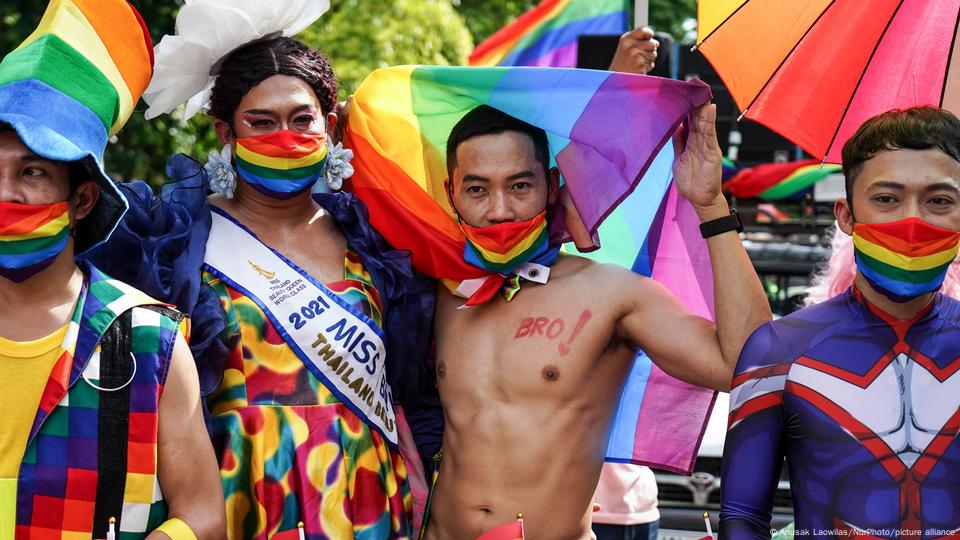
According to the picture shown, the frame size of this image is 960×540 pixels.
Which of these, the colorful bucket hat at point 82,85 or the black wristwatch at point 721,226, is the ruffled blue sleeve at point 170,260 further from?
the black wristwatch at point 721,226

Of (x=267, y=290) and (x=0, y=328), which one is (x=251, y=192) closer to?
(x=267, y=290)

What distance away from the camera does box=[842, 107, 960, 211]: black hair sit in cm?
305

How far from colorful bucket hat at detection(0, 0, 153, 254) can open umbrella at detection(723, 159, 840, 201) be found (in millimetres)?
6774

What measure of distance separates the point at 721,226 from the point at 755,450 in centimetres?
70

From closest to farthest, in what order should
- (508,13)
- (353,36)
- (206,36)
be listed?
(206,36)
(353,36)
(508,13)

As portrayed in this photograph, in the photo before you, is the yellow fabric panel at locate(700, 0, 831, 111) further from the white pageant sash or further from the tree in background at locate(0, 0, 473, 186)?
the tree in background at locate(0, 0, 473, 186)

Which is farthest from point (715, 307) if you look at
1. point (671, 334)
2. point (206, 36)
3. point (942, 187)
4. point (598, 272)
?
point (206, 36)

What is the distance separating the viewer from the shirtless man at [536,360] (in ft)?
12.1

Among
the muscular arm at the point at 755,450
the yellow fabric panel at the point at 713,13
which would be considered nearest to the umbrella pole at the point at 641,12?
the yellow fabric panel at the point at 713,13

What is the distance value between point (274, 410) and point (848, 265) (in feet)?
7.81

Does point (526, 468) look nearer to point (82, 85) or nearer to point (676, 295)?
point (676, 295)

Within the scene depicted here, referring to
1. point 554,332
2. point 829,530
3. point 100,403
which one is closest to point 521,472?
point 554,332

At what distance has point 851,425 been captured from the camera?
117 inches

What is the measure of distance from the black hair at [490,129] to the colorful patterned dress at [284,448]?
779mm
